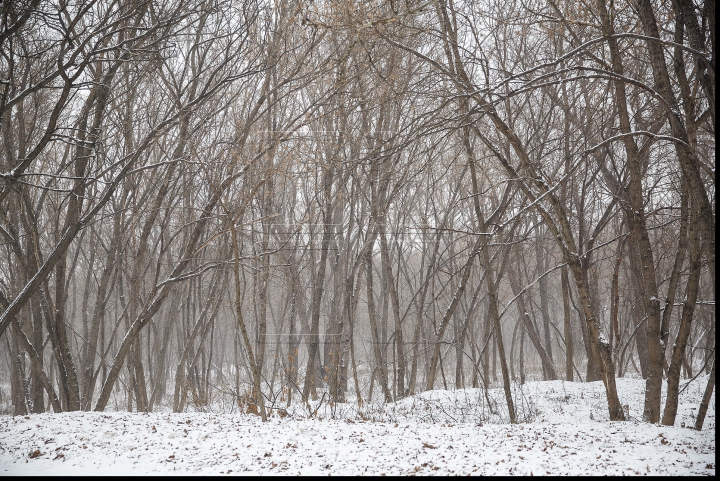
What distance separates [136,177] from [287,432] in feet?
22.7

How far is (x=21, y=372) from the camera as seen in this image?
9609 mm

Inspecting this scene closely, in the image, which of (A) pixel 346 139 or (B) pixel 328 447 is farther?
(A) pixel 346 139

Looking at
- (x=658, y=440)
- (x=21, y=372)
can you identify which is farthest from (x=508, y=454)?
(x=21, y=372)

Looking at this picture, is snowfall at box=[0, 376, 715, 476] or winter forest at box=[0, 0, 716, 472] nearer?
snowfall at box=[0, 376, 715, 476]

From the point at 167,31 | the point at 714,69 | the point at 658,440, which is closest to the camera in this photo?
the point at 714,69

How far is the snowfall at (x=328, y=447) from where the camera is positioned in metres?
3.60

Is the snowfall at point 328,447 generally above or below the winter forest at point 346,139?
below

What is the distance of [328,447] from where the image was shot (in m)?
4.26

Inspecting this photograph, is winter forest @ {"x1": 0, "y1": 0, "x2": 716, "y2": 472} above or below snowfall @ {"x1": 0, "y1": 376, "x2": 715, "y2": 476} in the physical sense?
above

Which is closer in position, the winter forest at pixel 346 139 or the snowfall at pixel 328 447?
the snowfall at pixel 328 447

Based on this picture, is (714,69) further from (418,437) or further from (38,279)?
(38,279)

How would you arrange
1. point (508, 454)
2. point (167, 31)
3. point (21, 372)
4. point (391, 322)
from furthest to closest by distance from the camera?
point (391, 322), point (21, 372), point (167, 31), point (508, 454)

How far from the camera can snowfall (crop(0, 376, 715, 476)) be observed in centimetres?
360

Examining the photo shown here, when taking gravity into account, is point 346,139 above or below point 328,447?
above
